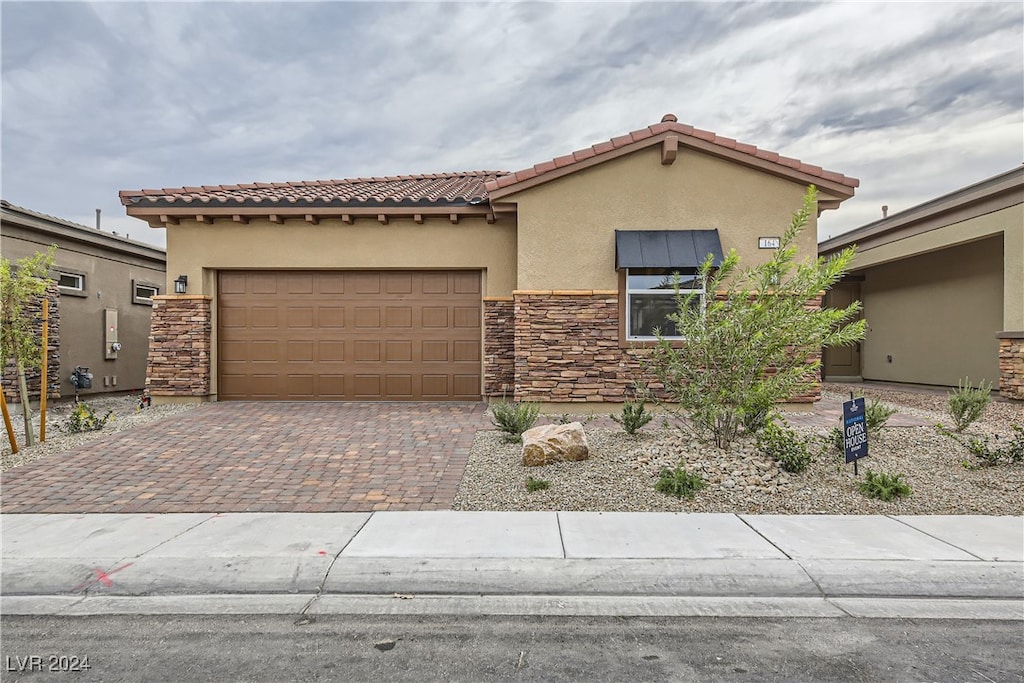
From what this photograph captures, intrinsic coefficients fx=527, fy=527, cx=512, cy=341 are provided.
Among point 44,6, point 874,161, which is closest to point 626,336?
point 874,161

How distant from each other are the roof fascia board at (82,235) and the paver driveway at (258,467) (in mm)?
5431

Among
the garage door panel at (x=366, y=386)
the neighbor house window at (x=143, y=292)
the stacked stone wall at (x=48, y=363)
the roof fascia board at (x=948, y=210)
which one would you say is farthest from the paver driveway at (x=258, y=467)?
the roof fascia board at (x=948, y=210)

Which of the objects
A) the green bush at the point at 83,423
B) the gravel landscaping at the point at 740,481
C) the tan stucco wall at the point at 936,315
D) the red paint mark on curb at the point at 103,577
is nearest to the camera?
the red paint mark on curb at the point at 103,577

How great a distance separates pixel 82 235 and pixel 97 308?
174 centimetres

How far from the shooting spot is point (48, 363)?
35.8ft

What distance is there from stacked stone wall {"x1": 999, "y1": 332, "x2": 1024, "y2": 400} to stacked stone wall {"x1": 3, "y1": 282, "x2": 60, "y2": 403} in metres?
18.8

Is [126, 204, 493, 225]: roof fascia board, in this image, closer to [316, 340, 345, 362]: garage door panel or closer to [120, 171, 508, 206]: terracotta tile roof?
[120, 171, 508, 206]: terracotta tile roof

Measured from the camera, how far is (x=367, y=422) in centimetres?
912

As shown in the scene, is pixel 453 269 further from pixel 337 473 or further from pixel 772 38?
pixel 772 38

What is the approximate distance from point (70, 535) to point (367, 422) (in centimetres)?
487

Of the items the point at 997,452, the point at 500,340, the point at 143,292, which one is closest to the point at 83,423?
the point at 500,340

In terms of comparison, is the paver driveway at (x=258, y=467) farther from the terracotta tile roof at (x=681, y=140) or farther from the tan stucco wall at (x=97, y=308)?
the tan stucco wall at (x=97, y=308)

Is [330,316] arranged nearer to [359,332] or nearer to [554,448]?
[359,332]

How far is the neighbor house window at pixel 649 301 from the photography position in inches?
383
